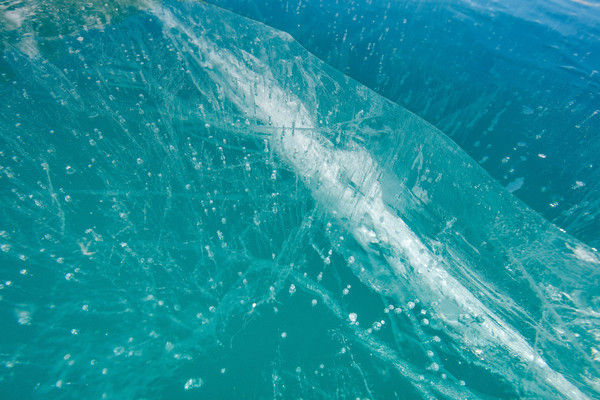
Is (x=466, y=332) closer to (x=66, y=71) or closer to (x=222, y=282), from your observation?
(x=222, y=282)

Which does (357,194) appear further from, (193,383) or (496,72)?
(496,72)

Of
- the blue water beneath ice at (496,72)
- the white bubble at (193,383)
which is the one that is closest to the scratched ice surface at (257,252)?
the white bubble at (193,383)

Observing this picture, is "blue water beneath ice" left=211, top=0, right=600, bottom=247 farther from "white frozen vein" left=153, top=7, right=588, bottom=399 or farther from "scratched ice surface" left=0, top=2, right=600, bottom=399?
"white frozen vein" left=153, top=7, right=588, bottom=399

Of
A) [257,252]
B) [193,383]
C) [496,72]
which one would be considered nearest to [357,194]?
[257,252]

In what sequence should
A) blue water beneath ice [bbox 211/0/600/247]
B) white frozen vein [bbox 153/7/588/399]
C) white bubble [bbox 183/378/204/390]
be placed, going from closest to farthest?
white bubble [bbox 183/378/204/390] → white frozen vein [bbox 153/7/588/399] → blue water beneath ice [bbox 211/0/600/247]

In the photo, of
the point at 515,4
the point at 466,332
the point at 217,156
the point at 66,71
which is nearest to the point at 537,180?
the point at 466,332

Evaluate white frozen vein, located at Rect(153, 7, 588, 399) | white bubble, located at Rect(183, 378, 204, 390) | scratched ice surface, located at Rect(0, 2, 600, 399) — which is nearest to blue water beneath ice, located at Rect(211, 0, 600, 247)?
scratched ice surface, located at Rect(0, 2, 600, 399)
